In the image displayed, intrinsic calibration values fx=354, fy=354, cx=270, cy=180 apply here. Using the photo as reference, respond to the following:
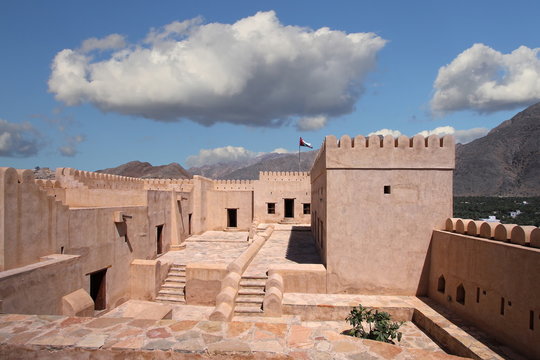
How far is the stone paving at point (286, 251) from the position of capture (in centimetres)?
1150

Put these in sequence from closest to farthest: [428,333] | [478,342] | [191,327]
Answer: [191,327]
[478,342]
[428,333]

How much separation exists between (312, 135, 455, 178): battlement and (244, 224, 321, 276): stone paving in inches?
151

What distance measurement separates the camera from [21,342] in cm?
389

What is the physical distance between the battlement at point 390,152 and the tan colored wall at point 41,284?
6634 millimetres

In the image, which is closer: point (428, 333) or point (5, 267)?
point (5, 267)

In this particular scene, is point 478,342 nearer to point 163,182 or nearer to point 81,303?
point 81,303

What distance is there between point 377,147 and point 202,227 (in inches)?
572

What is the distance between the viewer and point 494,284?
6652mm

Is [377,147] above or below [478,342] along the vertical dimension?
above

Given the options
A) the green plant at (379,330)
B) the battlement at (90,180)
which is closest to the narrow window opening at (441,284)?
the green plant at (379,330)

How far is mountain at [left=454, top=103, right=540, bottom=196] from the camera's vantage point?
227ft

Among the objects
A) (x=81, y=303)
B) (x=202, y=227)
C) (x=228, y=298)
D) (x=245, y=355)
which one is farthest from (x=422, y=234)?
(x=202, y=227)

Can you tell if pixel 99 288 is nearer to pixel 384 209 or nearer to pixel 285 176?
pixel 384 209

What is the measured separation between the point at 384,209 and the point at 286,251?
5561 mm
